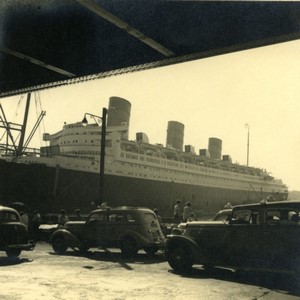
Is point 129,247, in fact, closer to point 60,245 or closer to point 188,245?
point 60,245

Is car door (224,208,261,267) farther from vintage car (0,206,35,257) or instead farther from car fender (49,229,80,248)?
vintage car (0,206,35,257)

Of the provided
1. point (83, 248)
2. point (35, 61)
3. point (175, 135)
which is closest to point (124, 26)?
point (35, 61)

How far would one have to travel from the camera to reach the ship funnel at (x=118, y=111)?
45.5 meters

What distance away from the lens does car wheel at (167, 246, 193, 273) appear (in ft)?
27.9

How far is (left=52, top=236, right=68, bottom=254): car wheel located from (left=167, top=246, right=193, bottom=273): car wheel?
4.84 metres

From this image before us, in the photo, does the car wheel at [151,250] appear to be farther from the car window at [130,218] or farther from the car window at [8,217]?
the car window at [8,217]

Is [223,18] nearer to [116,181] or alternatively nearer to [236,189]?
[116,181]

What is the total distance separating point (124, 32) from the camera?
3.99m

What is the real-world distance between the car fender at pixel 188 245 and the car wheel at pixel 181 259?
10 cm

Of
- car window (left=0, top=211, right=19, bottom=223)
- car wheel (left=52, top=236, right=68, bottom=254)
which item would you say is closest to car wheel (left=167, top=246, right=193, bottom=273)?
car wheel (left=52, top=236, right=68, bottom=254)

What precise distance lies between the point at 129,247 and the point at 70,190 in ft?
71.9

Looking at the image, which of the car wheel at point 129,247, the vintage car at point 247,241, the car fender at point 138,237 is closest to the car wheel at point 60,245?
the car wheel at point 129,247

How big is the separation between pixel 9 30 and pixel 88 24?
915 mm

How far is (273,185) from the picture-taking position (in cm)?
7100
